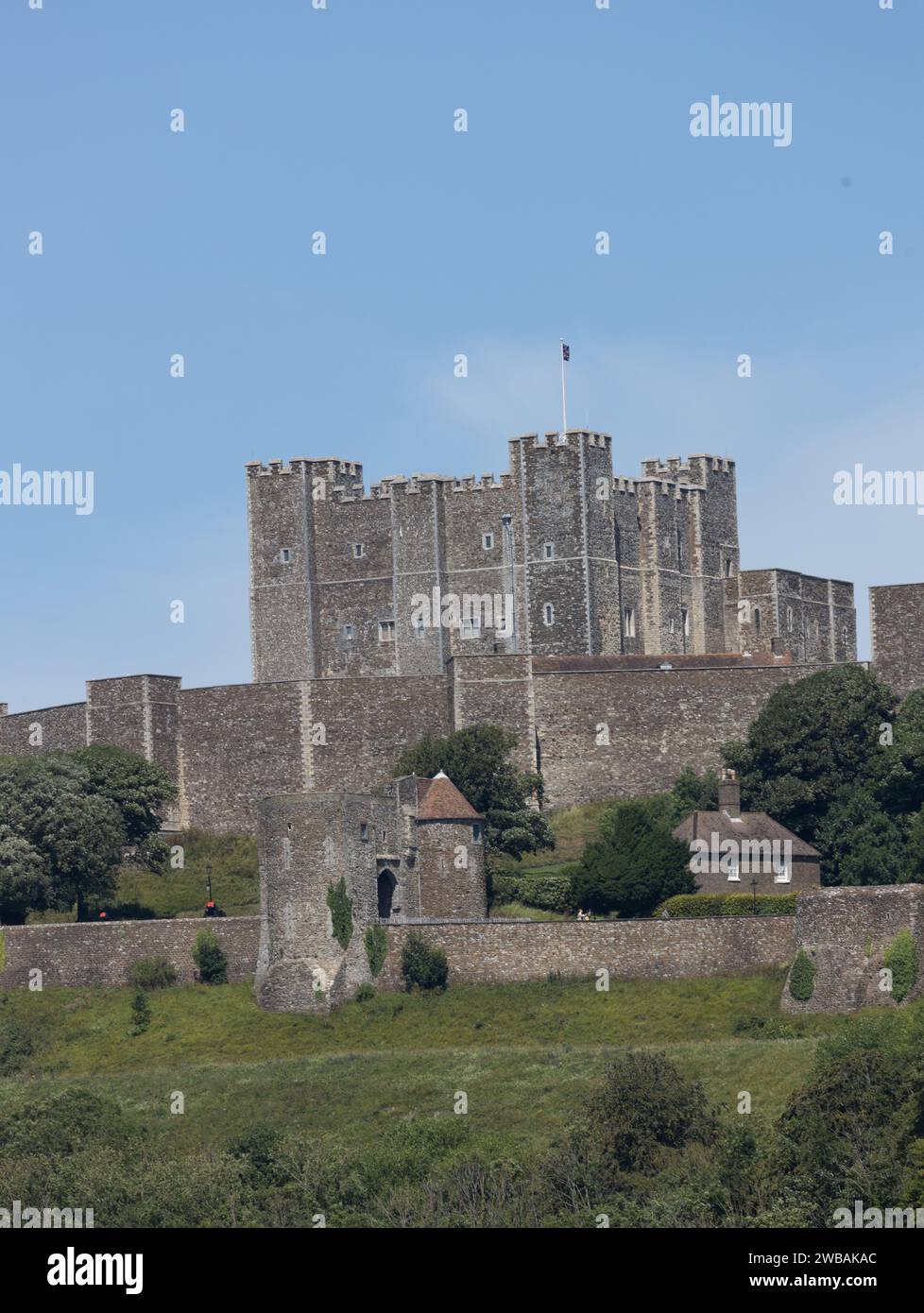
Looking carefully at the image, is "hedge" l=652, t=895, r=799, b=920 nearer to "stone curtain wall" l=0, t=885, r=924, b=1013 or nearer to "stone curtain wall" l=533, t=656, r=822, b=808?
"stone curtain wall" l=0, t=885, r=924, b=1013

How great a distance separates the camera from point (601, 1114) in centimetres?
5788

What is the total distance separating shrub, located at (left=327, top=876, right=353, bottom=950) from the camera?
68438 mm

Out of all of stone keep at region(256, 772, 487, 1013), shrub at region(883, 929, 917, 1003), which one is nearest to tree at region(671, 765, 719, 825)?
stone keep at region(256, 772, 487, 1013)

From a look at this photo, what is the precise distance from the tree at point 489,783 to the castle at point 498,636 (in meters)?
2.98

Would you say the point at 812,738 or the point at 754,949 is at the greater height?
the point at 812,738

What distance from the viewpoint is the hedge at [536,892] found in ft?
245

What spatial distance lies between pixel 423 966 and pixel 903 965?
37.6 ft

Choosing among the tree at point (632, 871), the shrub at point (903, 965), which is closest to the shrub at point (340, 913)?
the tree at point (632, 871)

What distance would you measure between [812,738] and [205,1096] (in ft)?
77.8

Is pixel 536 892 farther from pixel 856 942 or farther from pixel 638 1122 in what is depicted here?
pixel 638 1122
